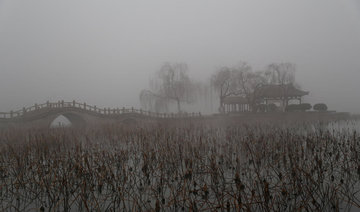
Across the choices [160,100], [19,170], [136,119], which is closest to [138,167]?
[19,170]

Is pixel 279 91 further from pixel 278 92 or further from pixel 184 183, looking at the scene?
pixel 184 183

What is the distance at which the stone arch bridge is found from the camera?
15790 millimetres

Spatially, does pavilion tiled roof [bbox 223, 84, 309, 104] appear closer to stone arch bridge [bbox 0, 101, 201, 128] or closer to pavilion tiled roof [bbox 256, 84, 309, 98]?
pavilion tiled roof [bbox 256, 84, 309, 98]

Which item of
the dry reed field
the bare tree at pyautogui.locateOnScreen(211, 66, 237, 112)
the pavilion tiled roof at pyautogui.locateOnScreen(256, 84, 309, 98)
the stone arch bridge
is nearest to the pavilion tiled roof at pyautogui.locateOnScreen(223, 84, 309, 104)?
the pavilion tiled roof at pyautogui.locateOnScreen(256, 84, 309, 98)

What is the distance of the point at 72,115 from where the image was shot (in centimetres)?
1981

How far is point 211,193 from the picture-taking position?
3066mm

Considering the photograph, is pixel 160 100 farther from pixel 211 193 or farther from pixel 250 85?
pixel 211 193

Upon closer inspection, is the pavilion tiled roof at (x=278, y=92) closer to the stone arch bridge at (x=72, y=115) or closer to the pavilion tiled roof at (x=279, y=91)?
the pavilion tiled roof at (x=279, y=91)

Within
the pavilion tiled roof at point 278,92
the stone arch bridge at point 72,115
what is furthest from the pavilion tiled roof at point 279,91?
the stone arch bridge at point 72,115

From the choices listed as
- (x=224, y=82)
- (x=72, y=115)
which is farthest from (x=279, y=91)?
(x=72, y=115)

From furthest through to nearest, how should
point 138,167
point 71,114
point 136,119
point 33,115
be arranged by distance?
point 136,119 → point 71,114 → point 33,115 → point 138,167

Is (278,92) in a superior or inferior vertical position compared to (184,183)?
superior

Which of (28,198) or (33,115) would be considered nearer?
(28,198)

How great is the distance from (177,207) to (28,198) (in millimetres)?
2263
